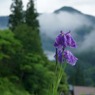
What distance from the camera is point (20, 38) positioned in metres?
37.5

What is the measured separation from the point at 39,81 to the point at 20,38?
4.68 meters

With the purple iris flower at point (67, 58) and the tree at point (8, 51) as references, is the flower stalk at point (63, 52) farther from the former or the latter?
the tree at point (8, 51)

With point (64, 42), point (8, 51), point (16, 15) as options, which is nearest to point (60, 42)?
Result: point (64, 42)

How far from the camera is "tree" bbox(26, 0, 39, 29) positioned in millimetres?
52188

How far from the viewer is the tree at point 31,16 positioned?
52.2 m

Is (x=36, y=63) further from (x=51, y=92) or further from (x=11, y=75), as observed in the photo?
(x=51, y=92)

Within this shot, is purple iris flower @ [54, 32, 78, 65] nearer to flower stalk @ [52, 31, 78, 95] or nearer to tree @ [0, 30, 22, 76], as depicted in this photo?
flower stalk @ [52, 31, 78, 95]

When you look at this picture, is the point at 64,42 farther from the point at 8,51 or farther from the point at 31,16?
the point at 31,16

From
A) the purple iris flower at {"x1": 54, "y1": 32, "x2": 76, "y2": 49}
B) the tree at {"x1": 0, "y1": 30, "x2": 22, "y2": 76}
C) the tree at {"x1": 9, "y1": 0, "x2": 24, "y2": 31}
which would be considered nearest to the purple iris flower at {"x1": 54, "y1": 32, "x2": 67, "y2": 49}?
the purple iris flower at {"x1": 54, "y1": 32, "x2": 76, "y2": 49}

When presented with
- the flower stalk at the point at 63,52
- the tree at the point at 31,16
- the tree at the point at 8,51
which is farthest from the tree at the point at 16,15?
the flower stalk at the point at 63,52

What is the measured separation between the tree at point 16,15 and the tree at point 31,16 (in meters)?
0.73

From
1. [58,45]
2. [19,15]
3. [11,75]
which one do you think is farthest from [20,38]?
[58,45]

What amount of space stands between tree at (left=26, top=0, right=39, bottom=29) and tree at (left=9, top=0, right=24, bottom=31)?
0.73 meters

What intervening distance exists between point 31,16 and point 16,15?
6.21 feet
